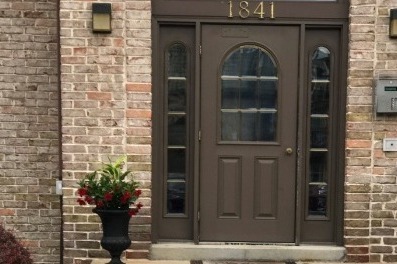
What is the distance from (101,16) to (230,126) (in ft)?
5.20

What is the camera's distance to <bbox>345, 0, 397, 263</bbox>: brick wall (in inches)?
216

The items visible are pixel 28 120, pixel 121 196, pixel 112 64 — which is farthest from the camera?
pixel 28 120

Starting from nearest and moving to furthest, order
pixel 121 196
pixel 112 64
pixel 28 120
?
pixel 121 196 < pixel 112 64 < pixel 28 120

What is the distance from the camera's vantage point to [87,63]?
5.46m

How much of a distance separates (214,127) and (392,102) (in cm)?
166

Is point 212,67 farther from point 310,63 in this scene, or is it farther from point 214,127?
point 310,63

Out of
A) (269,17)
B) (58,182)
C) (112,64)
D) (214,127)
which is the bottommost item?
(58,182)

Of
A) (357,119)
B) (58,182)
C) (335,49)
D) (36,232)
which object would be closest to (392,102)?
(357,119)

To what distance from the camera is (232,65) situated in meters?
5.71

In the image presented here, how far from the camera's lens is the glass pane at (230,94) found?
5.71 meters

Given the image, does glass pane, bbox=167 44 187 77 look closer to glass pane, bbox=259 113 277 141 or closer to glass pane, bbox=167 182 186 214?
glass pane, bbox=259 113 277 141

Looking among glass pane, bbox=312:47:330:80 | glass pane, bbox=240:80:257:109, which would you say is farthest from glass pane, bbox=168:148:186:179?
glass pane, bbox=312:47:330:80

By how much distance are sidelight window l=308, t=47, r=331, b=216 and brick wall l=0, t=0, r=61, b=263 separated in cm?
259

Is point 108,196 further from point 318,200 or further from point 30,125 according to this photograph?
point 318,200
